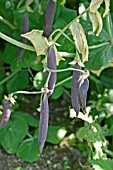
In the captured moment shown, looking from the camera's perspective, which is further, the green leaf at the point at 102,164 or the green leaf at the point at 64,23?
the green leaf at the point at 64,23

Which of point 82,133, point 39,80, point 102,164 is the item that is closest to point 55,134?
point 39,80

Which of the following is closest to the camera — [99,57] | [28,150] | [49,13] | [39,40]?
[39,40]

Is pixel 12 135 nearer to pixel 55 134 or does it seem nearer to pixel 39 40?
pixel 55 134

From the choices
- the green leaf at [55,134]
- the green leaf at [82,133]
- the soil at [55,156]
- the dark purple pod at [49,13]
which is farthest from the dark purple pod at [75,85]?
the green leaf at [55,134]

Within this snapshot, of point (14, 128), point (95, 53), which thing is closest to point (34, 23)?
Result: point (95, 53)

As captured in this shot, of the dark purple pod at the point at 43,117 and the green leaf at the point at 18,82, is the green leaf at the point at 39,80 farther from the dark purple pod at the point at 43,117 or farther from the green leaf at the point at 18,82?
the dark purple pod at the point at 43,117
